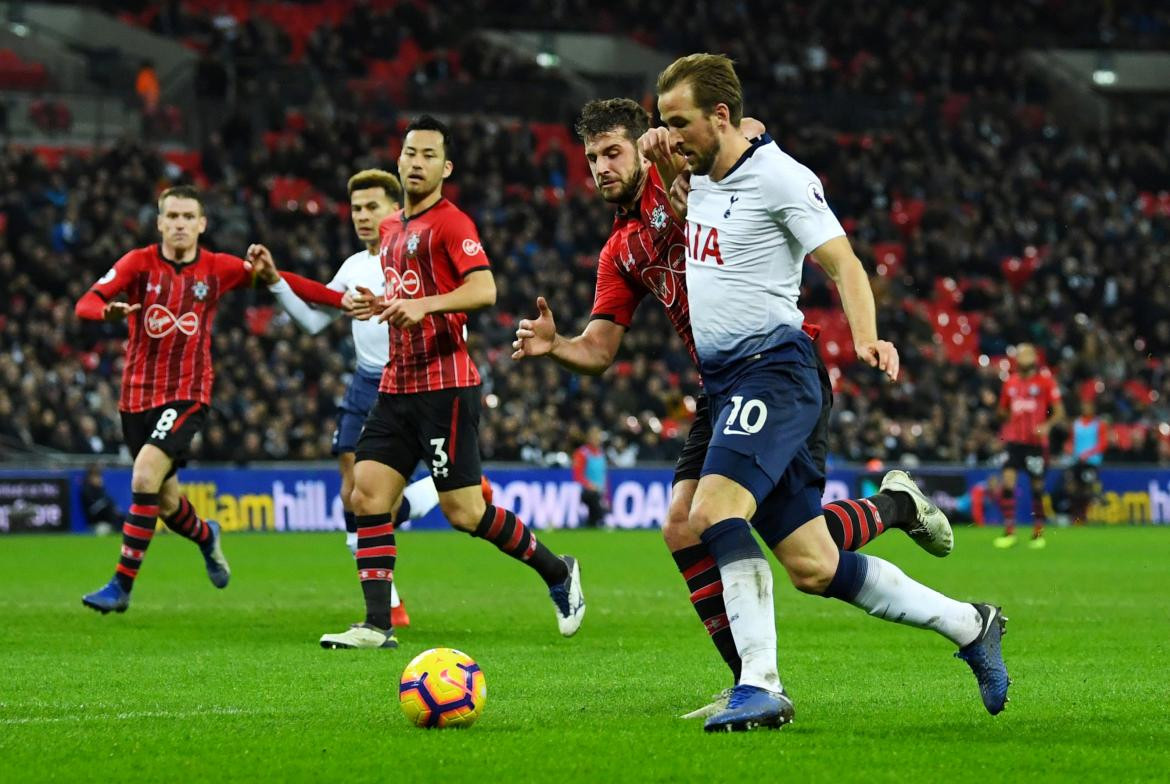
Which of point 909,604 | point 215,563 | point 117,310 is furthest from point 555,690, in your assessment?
point 215,563

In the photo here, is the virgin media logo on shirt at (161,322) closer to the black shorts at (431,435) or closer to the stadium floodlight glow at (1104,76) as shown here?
the black shorts at (431,435)

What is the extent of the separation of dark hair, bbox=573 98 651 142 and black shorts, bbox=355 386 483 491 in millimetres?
2633

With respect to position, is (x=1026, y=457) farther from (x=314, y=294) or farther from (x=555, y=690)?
(x=555, y=690)

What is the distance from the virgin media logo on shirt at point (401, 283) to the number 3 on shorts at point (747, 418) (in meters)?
3.57

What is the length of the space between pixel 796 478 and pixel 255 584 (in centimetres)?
903

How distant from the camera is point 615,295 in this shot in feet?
23.1

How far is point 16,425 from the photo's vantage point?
24328 mm

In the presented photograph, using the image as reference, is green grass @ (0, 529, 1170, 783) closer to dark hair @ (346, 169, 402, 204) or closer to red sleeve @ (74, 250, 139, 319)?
red sleeve @ (74, 250, 139, 319)

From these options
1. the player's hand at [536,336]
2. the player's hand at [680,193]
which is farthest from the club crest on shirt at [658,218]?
the player's hand at [536,336]

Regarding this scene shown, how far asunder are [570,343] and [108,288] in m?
5.12

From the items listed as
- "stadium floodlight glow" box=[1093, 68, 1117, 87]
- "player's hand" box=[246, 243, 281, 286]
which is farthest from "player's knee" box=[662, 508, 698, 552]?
"stadium floodlight glow" box=[1093, 68, 1117, 87]

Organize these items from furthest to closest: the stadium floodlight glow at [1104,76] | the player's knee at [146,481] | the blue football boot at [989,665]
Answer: the stadium floodlight glow at [1104,76], the player's knee at [146,481], the blue football boot at [989,665]

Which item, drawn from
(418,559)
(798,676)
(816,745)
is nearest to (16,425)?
(418,559)

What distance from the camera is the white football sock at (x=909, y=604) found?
613 centimetres
